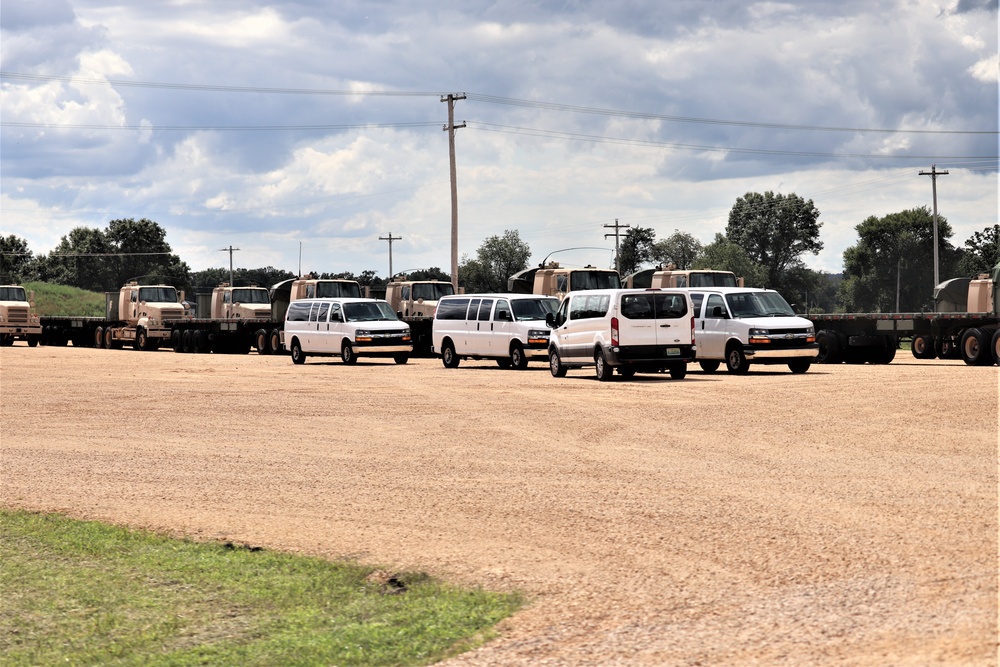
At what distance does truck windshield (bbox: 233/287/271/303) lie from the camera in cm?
5291

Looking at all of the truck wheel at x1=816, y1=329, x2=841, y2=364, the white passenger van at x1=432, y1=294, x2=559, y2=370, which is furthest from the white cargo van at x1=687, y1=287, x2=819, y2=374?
the truck wheel at x1=816, y1=329, x2=841, y2=364

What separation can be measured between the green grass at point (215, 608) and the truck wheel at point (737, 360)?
20.5 m

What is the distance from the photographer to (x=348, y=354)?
37094 mm

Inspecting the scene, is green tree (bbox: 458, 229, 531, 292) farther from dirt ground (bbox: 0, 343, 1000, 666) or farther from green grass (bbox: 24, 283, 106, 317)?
dirt ground (bbox: 0, 343, 1000, 666)

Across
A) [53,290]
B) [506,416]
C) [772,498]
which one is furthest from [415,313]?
[53,290]

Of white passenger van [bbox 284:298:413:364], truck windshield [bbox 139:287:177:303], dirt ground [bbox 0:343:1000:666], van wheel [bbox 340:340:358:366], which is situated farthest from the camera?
truck windshield [bbox 139:287:177:303]

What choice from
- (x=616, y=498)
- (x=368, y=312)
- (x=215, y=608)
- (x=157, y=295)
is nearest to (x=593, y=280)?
(x=368, y=312)

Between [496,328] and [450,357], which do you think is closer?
[496,328]

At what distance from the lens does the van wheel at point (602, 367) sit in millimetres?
26859

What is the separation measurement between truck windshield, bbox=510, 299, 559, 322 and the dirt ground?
8.69 m

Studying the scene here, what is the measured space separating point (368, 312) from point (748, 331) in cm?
1315

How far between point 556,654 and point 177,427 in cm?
1225

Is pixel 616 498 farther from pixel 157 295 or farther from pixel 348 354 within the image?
pixel 157 295

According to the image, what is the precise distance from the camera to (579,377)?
2872 centimetres
